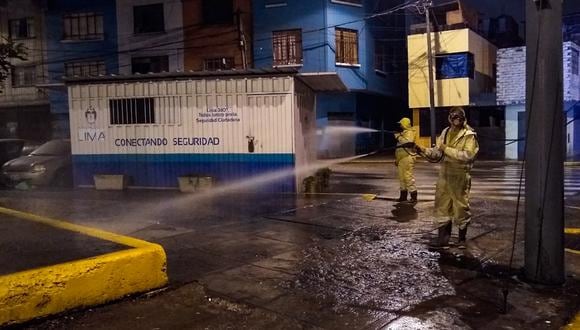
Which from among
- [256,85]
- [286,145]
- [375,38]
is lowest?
[286,145]

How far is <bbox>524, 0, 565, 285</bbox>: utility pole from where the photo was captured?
5.05m

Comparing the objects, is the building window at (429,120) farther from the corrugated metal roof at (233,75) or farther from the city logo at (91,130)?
the city logo at (91,130)

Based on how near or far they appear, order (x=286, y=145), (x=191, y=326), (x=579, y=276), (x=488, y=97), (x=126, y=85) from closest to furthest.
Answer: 1. (x=191, y=326)
2. (x=579, y=276)
3. (x=286, y=145)
4. (x=126, y=85)
5. (x=488, y=97)

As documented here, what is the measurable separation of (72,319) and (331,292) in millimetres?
2305

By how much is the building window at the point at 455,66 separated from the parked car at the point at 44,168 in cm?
1878

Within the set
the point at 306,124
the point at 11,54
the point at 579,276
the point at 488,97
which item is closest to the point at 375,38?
the point at 488,97

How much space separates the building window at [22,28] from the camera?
3489 centimetres

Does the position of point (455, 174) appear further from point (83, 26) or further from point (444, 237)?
point (83, 26)

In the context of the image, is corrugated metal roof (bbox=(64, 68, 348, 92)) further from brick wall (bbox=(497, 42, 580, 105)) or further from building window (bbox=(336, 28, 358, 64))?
building window (bbox=(336, 28, 358, 64))

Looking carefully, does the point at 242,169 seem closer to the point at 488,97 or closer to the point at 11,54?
the point at 11,54

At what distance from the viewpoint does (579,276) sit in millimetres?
5559

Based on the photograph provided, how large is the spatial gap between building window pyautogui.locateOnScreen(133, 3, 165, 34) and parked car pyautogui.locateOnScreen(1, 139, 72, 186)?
17.8m

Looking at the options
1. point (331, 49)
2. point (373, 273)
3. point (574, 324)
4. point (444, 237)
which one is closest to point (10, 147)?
point (331, 49)

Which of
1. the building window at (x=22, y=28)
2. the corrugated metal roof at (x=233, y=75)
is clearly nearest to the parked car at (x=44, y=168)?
the corrugated metal roof at (x=233, y=75)
